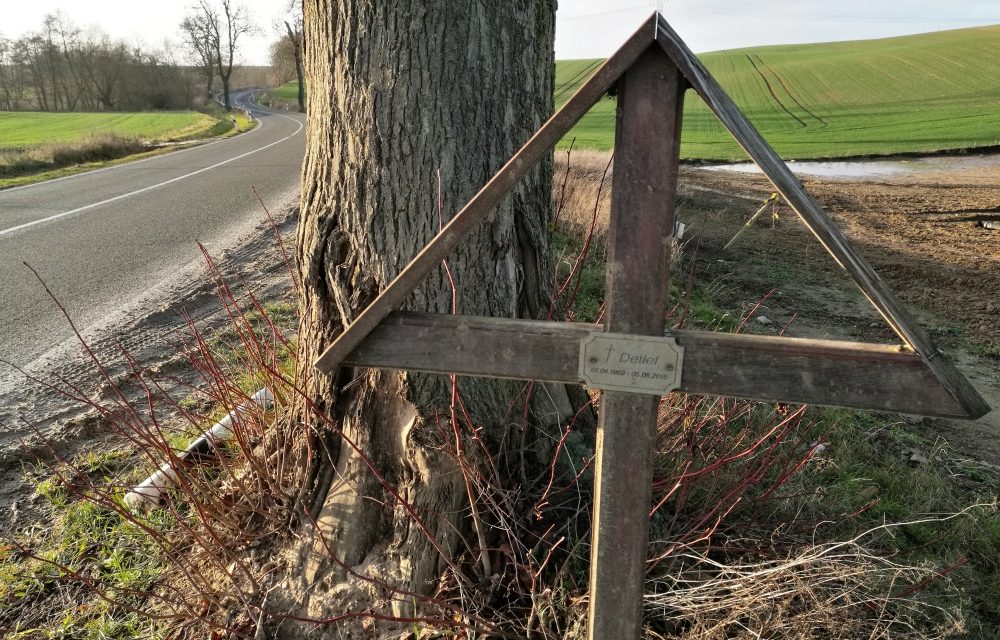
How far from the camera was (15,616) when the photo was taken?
7.82 ft

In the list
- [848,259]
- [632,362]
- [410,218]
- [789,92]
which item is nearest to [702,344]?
[632,362]

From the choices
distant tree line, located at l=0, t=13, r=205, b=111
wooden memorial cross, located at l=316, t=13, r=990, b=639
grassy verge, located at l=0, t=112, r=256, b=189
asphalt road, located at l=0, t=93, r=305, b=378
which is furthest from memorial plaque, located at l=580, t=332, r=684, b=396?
distant tree line, located at l=0, t=13, r=205, b=111

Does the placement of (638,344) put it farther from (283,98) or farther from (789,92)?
(283,98)

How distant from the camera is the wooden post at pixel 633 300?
1217 millimetres

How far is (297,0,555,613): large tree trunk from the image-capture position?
202cm

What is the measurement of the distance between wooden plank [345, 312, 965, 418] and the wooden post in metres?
0.11

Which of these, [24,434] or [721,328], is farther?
[721,328]

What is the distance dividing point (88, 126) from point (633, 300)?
44.2m

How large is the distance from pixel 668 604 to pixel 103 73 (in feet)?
218

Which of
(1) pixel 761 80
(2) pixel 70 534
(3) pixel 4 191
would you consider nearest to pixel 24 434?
(2) pixel 70 534

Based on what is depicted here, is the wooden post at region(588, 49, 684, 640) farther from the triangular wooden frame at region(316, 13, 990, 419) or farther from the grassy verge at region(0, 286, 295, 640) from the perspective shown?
the grassy verge at region(0, 286, 295, 640)

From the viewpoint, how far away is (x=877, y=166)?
68.6ft

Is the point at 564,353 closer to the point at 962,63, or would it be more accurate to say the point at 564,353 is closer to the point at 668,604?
the point at 668,604

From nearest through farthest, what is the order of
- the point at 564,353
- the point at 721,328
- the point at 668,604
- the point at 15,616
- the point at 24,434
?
the point at 564,353
the point at 668,604
the point at 15,616
the point at 24,434
the point at 721,328
